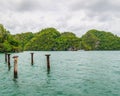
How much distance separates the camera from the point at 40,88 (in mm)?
20578

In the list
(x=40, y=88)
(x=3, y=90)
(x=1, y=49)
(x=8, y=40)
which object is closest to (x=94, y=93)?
A: (x=40, y=88)

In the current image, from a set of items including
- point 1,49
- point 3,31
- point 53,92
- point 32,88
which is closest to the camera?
point 53,92

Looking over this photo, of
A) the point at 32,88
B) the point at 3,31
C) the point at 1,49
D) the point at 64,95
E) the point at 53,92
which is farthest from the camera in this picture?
the point at 3,31

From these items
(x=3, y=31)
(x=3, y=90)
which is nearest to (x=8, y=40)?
(x=3, y=31)

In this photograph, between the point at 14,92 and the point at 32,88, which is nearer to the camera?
the point at 14,92

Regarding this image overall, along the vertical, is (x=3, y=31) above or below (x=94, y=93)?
above

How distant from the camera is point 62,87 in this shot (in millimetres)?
21188

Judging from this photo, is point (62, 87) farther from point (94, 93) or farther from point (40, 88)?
point (94, 93)

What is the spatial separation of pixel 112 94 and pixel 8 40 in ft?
404

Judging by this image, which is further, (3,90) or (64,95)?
(3,90)

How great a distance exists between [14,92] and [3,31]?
396 feet

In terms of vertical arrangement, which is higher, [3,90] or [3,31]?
[3,31]

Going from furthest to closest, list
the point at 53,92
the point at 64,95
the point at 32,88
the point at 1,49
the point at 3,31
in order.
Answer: the point at 3,31 < the point at 1,49 < the point at 32,88 < the point at 53,92 < the point at 64,95

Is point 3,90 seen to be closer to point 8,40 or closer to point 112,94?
point 112,94
